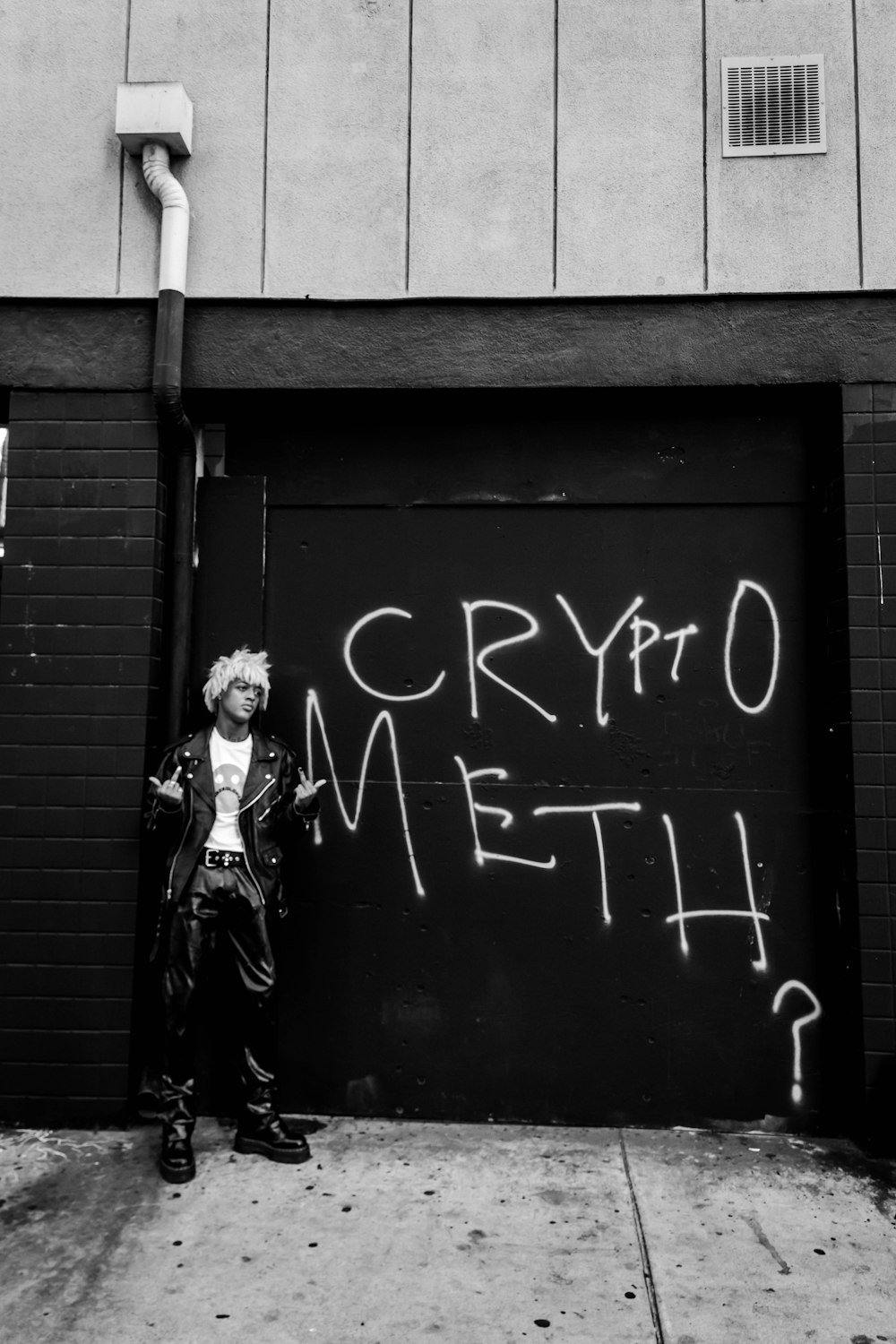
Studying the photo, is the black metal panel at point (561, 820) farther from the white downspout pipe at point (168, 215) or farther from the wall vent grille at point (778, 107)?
the wall vent grille at point (778, 107)

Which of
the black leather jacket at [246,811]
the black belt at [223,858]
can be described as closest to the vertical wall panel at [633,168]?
the black leather jacket at [246,811]

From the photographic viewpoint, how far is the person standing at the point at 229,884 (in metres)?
3.87

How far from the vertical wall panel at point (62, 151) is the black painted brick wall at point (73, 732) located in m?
0.63

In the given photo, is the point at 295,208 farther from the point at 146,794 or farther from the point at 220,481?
the point at 146,794

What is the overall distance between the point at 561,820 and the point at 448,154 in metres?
3.13

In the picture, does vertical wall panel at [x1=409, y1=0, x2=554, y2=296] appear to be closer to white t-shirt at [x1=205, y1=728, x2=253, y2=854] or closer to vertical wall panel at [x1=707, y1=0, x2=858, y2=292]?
vertical wall panel at [x1=707, y1=0, x2=858, y2=292]

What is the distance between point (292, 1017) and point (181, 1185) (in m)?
0.87

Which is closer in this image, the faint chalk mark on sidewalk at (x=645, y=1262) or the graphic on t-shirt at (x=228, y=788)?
the faint chalk mark on sidewalk at (x=645, y=1262)

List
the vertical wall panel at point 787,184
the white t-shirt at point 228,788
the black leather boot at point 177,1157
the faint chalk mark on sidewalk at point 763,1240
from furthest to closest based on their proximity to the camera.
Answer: the vertical wall panel at point 787,184
the white t-shirt at point 228,788
the black leather boot at point 177,1157
the faint chalk mark on sidewalk at point 763,1240

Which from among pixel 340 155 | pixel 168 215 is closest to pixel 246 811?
pixel 168 215

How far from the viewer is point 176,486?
4.49 meters

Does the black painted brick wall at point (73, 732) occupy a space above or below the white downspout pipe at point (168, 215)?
below

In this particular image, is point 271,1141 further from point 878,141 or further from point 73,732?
point 878,141

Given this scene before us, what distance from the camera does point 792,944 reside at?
4254mm
